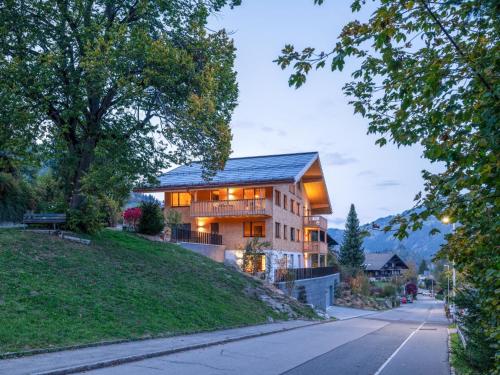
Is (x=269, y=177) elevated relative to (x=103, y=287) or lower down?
elevated

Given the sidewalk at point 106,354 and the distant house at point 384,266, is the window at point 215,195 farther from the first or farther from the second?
the distant house at point 384,266

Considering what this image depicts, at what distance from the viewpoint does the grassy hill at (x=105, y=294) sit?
13.1 m


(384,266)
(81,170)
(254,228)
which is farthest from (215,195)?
(384,266)

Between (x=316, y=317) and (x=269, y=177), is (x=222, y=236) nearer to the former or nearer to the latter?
(x=269, y=177)

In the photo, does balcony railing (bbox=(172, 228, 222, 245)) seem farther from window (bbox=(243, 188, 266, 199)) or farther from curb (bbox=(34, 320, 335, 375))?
curb (bbox=(34, 320, 335, 375))

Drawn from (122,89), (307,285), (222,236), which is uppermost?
(122,89)

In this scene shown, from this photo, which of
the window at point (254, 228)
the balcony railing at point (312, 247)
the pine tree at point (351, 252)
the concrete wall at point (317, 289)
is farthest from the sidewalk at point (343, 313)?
the pine tree at point (351, 252)

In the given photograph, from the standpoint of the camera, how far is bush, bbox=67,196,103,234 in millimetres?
21953

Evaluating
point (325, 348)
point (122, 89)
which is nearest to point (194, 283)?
point (325, 348)

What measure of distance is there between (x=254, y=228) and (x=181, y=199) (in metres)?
7.07

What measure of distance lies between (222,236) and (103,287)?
2403 centimetres

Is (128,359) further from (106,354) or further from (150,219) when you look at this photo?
(150,219)

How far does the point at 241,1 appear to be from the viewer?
2127 cm

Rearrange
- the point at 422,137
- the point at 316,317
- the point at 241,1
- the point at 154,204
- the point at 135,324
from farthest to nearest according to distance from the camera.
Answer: the point at 316,317 → the point at 154,204 → the point at 241,1 → the point at 135,324 → the point at 422,137
